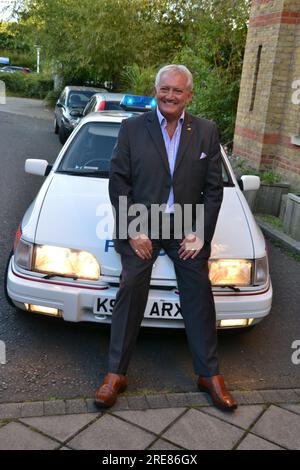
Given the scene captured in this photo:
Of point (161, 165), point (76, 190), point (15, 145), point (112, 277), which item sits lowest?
point (15, 145)

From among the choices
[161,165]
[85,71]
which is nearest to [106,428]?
[161,165]

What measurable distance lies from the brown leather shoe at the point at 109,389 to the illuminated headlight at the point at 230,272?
90 centimetres

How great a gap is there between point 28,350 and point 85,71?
65.3 ft

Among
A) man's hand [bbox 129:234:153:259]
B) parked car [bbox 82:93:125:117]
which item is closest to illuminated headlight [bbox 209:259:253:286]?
man's hand [bbox 129:234:153:259]

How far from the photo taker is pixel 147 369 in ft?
11.5

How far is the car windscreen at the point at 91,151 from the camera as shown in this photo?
459cm

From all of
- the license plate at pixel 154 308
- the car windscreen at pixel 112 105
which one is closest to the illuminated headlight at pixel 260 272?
the license plate at pixel 154 308

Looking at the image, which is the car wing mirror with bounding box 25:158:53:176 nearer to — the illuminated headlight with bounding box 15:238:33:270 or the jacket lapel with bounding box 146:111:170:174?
the illuminated headlight with bounding box 15:238:33:270

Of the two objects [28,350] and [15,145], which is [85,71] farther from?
[28,350]

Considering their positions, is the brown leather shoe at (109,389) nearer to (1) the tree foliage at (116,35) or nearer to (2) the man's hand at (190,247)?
(2) the man's hand at (190,247)

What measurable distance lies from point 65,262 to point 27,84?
1328 inches

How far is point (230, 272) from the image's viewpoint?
353 centimetres

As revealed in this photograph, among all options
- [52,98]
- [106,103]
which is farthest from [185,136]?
[52,98]

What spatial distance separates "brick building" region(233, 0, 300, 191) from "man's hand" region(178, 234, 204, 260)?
16.8ft
